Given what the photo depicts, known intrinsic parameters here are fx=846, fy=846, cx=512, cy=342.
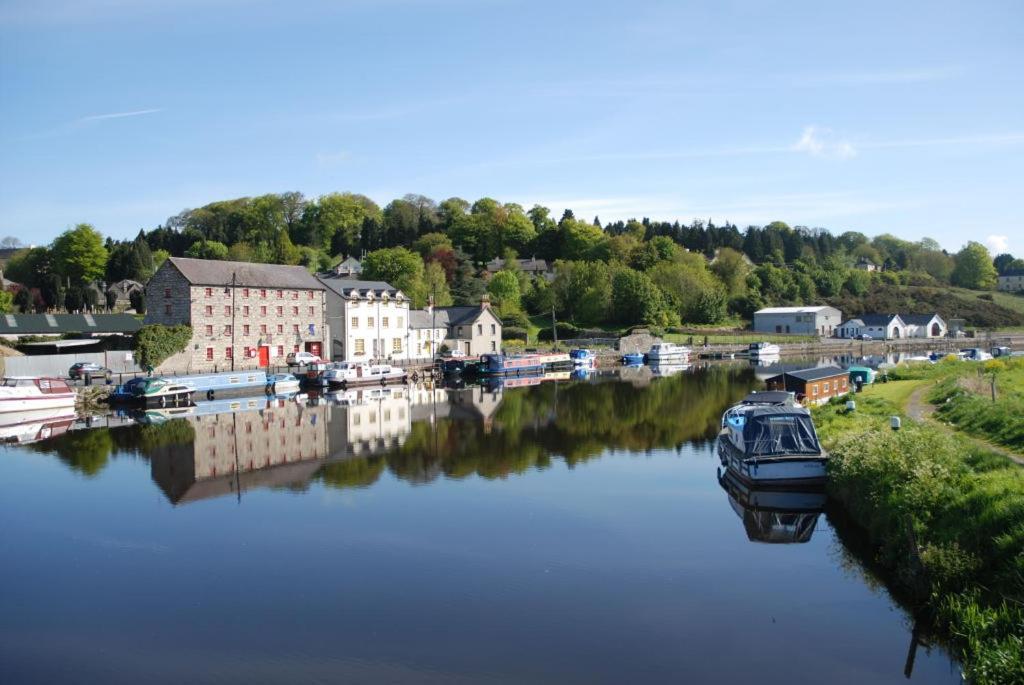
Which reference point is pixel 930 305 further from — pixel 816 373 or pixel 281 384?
pixel 281 384

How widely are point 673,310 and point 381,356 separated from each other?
46899 mm

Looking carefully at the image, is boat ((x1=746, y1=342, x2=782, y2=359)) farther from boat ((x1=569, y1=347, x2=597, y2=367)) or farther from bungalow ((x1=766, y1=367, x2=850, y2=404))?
bungalow ((x1=766, y1=367, x2=850, y2=404))

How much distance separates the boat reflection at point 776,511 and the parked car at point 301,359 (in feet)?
139

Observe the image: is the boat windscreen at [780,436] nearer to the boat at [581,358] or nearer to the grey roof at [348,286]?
the grey roof at [348,286]

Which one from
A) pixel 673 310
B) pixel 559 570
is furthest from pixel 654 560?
pixel 673 310

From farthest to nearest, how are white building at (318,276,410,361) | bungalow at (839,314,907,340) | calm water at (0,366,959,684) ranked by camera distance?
bungalow at (839,314,907,340), white building at (318,276,410,361), calm water at (0,366,959,684)

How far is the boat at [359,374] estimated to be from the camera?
182 ft

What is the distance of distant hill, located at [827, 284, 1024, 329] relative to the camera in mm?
125250

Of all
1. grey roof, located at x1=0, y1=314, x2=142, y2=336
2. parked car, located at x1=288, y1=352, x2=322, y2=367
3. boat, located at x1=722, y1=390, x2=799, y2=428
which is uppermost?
grey roof, located at x1=0, y1=314, x2=142, y2=336

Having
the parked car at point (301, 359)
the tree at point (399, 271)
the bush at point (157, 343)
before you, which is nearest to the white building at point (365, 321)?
the parked car at point (301, 359)

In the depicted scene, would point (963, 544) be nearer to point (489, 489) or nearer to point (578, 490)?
point (578, 490)

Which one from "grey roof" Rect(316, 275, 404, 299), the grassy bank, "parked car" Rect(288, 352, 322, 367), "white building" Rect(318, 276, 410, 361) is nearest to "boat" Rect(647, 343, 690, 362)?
"white building" Rect(318, 276, 410, 361)

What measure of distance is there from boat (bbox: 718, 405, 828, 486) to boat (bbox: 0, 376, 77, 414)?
1285 inches

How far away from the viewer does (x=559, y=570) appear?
1712 centimetres
